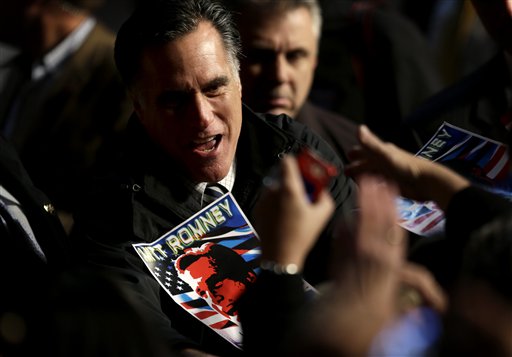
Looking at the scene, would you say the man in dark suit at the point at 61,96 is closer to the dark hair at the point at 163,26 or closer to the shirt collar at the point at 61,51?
the shirt collar at the point at 61,51

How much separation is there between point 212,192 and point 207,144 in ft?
0.47

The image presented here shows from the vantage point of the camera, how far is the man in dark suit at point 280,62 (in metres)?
3.96

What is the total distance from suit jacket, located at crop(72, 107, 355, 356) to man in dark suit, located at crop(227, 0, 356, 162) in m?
0.86

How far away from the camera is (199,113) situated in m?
2.87

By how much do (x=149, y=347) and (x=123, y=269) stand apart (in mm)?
903

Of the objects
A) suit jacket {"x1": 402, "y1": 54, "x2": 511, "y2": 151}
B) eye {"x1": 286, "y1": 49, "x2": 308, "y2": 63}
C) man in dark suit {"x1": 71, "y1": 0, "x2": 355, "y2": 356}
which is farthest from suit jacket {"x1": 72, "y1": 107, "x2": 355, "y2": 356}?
eye {"x1": 286, "y1": 49, "x2": 308, "y2": 63}

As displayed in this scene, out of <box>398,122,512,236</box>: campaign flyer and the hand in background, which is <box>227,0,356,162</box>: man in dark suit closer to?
<box>398,122,512,236</box>: campaign flyer

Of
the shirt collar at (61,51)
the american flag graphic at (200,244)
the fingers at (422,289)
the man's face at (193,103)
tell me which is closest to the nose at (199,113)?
the man's face at (193,103)

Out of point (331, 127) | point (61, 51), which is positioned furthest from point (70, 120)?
point (331, 127)

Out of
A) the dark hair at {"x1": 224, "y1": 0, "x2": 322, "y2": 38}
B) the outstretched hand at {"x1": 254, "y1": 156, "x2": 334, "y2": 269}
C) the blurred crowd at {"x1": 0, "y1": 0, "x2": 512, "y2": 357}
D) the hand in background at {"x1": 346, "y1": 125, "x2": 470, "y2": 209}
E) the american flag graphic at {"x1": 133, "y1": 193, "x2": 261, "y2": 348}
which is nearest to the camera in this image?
the blurred crowd at {"x1": 0, "y1": 0, "x2": 512, "y2": 357}

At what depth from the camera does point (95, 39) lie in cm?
→ 455

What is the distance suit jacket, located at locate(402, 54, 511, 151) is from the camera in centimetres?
330

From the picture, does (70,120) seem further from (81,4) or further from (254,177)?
(254,177)

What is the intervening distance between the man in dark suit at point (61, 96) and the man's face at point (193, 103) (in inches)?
45.9
